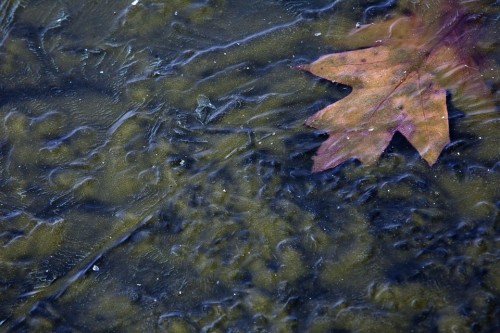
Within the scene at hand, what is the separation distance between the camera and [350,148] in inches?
92.5

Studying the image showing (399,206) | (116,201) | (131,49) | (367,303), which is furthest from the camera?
(131,49)

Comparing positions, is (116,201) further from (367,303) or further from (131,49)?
(367,303)

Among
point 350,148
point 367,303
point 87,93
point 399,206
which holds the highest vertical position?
point 87,93

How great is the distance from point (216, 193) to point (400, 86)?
2.77 ft

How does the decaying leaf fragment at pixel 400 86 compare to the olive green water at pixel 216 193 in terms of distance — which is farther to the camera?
the decaying leaf fragment at pixel 400 86

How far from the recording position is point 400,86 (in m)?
2.45

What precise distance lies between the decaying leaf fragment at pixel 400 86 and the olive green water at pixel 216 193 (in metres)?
0.05

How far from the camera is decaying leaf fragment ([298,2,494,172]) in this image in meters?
2.35

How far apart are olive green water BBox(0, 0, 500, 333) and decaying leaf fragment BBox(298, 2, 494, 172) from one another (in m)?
0.05

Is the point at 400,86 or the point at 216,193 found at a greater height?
the point at 400,86

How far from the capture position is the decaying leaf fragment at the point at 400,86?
2350 mm

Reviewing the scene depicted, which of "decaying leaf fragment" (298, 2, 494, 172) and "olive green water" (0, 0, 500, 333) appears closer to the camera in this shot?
"olive green water" (0, 0, 500, 333)

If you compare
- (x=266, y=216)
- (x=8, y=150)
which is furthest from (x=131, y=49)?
(x=266, y=216)

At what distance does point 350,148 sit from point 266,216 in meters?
0.42
